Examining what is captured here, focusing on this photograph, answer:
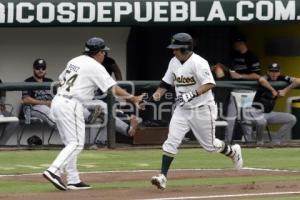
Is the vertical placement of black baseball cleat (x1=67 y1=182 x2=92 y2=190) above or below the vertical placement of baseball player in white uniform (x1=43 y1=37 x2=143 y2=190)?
below

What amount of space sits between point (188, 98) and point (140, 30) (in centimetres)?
860

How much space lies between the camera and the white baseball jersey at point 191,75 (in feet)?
38.8

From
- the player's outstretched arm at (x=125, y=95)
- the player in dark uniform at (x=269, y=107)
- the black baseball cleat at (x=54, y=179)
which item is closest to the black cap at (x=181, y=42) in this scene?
the player's outstretched arm at (x=125, y=95)

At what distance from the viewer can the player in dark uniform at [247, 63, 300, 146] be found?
18391 millimetres

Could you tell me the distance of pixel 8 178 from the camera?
12914mm

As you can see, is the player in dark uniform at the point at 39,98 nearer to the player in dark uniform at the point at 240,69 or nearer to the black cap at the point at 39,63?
the black cap at the point at 39,63

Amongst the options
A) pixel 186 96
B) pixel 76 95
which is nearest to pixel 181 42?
pixel 186 96

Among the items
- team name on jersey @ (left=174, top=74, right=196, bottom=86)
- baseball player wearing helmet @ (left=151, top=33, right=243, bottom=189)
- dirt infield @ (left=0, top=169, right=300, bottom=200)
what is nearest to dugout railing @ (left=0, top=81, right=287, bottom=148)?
dirt infield @ (left=0, top=169, right=300, bottom=200)

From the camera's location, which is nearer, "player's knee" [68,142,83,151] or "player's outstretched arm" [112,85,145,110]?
"player's knee" [68,142,83,151]

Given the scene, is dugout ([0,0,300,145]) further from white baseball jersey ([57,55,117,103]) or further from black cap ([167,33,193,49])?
black cap ([167,33,193,49])

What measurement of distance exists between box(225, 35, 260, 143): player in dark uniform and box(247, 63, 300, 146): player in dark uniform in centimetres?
26

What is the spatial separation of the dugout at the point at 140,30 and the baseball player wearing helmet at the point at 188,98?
6.19m

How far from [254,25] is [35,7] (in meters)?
4.72

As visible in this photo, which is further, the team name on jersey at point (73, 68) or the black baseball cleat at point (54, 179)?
the team name on jersey at point (73, 68)
